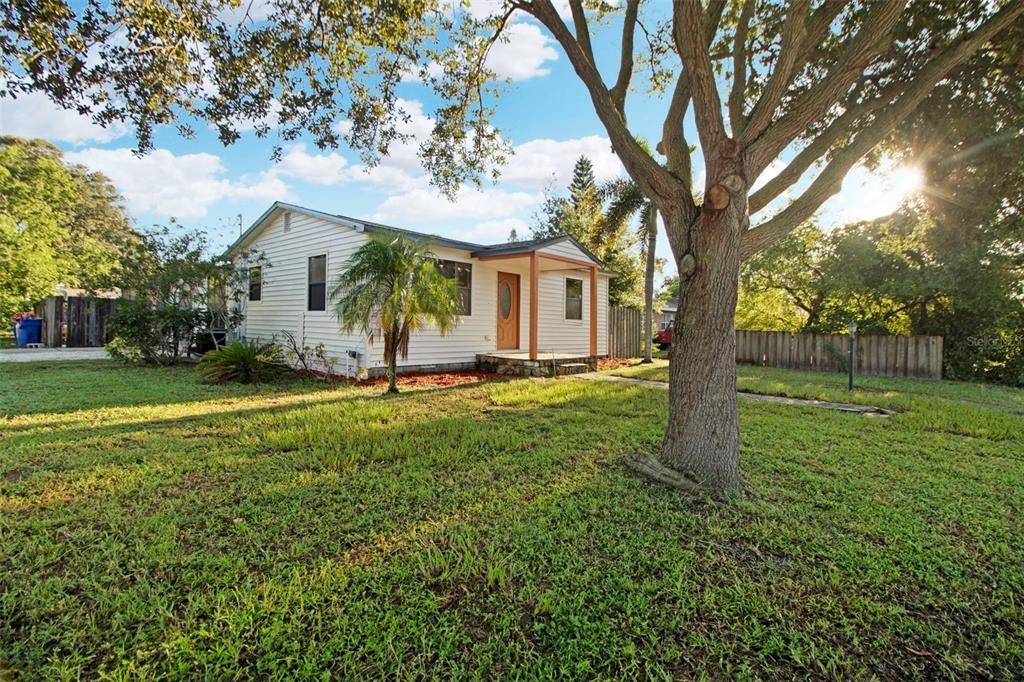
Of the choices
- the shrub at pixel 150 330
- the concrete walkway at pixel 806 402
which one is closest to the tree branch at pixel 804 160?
the concrete walkway at pixel 806 402

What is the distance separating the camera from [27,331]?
15.9 metres

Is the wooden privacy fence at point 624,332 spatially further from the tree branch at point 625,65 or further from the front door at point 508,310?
the tree branch at point 625,65

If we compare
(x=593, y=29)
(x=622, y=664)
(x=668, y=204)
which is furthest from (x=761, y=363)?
(x=622, y=664)

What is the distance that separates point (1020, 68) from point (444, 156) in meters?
6.30

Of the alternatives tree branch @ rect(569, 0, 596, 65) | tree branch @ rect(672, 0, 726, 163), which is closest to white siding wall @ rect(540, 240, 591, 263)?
tree branch @ rect(569, 0, 596, 65)

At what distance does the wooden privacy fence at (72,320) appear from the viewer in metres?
16.1

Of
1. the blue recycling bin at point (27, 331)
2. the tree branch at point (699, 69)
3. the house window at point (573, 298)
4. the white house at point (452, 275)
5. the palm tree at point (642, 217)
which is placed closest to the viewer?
the tree branch at point (699, 69)

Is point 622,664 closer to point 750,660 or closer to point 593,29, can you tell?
point 750,660

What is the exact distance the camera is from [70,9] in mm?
4062

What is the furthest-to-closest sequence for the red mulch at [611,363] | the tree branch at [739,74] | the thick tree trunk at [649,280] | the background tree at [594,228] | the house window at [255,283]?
1. the background tree at [594,228]
2. the thick tree trunk at [649,280]
3. the red mulch at [611,363]
4. the house window at [255,283]
5. the tree branch at [739,74]

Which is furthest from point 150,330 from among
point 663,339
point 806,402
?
point 663,339

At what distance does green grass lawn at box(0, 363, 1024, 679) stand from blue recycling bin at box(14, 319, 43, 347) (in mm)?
15701

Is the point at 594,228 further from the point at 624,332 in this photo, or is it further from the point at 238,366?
the point at 238,366

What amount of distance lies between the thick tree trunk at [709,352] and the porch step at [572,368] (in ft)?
23.1
